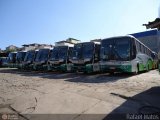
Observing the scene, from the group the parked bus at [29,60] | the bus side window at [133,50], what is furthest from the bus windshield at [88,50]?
the parked bus at [29,60]

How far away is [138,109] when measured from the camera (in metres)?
5.00

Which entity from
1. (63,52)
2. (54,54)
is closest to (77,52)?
(63,52)

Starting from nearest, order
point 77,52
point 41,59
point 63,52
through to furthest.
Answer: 1. point 77,52
2. point 63,52
3. point 41,59

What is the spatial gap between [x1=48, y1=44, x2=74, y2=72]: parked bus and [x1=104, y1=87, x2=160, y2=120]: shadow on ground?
419 inches

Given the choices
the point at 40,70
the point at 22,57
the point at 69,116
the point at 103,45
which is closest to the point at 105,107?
the point at 69,116

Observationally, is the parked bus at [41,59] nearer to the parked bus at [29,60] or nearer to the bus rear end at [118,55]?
the parked bus at [29,60]

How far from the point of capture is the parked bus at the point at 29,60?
881 inches

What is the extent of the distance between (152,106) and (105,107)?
1.26 meters

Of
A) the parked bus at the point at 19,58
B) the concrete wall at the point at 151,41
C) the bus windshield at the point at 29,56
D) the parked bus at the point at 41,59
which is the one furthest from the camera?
the concrete wall at the point at 151,41

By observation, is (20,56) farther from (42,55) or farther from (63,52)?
(63,52)

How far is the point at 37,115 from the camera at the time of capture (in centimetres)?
491

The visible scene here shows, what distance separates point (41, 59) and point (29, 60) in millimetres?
3258

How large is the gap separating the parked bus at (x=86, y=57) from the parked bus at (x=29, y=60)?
8014 mm

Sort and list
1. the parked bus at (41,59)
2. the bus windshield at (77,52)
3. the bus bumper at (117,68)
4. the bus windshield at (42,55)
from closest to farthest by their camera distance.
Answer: the bus bumper at (117,68)
the bus windshield at (77,52)
the parked bus at (41,59)
the bus windshield at (42,55)
